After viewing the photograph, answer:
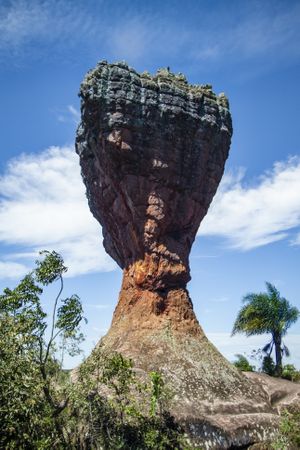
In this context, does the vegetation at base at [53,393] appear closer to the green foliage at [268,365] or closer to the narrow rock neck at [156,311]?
the narrow rock neck at [156,311]

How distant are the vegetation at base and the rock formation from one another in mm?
9571

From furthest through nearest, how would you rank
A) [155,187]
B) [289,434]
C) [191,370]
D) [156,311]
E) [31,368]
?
[155,187], [156,311], [191,370], [289,434], [31,368]

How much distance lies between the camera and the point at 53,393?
1909 centimetres

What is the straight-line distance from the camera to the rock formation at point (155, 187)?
32719mm

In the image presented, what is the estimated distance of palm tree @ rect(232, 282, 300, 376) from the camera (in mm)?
40219

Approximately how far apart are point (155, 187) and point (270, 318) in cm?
1635

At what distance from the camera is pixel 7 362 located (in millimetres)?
16875

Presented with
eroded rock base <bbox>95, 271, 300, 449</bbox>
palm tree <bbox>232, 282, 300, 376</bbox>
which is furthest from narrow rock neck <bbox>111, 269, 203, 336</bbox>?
palm tree <bbox>232, 282, 300, 376</bbox>

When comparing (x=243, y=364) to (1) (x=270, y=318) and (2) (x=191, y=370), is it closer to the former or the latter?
(1) (x=270, y=318)

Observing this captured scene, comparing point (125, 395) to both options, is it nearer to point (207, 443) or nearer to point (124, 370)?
point (124, 370)

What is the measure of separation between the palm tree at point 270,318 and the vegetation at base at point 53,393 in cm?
2033

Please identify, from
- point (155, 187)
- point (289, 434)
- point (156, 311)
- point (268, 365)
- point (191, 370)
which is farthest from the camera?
point (268, 365)

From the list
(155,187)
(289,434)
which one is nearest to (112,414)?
(289,434)

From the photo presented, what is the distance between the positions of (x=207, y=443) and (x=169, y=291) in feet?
43.7
